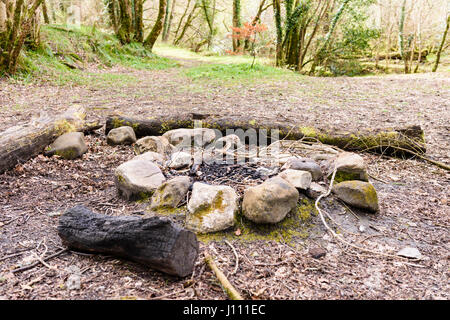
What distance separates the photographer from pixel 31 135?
294 cm

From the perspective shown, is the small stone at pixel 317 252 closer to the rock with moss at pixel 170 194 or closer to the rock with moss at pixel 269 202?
the rock with moss at pixel 269 202

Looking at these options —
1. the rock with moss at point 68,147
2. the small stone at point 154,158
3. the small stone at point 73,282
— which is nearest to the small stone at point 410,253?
the small stone at point 73,282

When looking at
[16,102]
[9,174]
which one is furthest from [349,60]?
[9,174]

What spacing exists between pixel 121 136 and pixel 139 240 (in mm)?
2199

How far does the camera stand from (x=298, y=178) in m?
2.20

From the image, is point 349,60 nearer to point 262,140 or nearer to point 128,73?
point 128,73

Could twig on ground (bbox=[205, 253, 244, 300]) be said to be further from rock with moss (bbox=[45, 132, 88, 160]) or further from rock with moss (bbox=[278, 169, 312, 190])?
rock with moss (bbox=[45, 132, 88, 160])

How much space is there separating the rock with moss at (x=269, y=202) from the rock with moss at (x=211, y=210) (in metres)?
0.11

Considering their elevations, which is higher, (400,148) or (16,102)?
(16,102)

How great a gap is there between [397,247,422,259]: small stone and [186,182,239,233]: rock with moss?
1074 mm

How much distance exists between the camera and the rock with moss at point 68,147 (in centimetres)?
306
